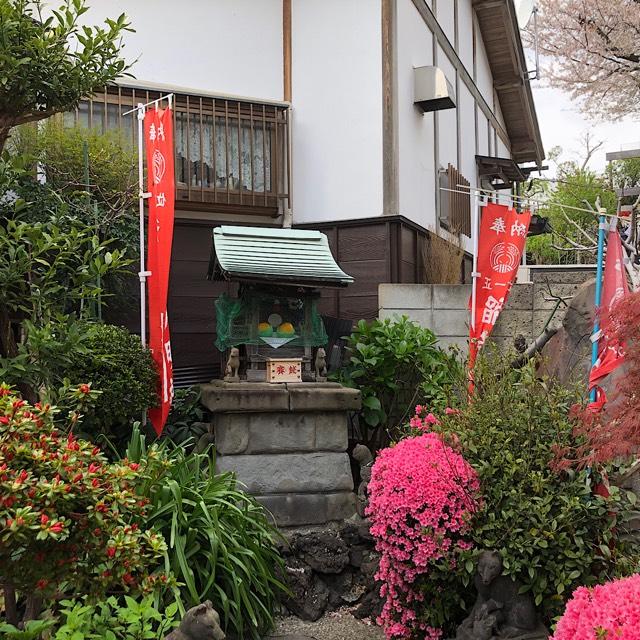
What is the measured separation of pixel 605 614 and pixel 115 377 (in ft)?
15.2

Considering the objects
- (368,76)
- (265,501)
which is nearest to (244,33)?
(368,76)

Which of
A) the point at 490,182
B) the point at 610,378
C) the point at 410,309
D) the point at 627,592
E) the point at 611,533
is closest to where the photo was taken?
the point at 627,592

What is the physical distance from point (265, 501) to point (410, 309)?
376cm

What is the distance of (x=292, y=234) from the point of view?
7434 millimetres

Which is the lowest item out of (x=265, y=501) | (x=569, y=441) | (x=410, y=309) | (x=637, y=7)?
(x=265, y=501)

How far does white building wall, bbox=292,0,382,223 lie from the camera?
9695mm

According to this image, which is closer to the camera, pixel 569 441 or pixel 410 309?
pixel 569 441

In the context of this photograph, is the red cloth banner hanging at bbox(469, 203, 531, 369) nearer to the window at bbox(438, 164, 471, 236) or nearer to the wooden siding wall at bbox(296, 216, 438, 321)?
the wooden siding wall at bbox(296, 216, 438, 321)

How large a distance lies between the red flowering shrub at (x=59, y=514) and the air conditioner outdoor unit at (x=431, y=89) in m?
8.00

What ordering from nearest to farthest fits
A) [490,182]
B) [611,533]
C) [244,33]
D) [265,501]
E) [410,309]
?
[611,533] < [265,501] < [410,309] < [244,33] < [490,182]

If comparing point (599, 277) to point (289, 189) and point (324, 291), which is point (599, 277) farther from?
point (289, 189)

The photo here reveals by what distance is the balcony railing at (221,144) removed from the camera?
9.23 m

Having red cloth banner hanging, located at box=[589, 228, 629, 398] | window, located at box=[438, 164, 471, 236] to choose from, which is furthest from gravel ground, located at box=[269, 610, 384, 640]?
window, located at box=[438, 164, 471, 236]

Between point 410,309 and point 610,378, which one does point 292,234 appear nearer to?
point 410,309
